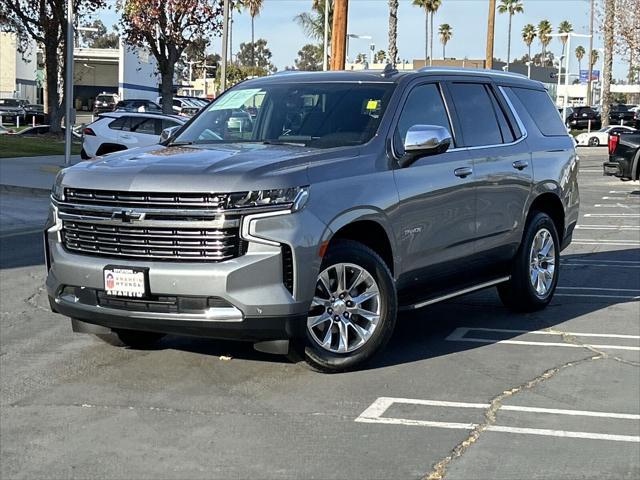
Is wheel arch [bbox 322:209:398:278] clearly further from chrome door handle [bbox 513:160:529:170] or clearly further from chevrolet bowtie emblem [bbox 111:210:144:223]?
chrome door handle [bbox 513:160:529:170]

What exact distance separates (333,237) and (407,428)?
4.44 ft

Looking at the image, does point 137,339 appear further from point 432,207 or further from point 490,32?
point 490,32

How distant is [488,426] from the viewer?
203 inches

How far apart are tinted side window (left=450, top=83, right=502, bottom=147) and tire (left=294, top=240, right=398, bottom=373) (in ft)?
5.76

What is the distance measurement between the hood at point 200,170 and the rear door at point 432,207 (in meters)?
0.78

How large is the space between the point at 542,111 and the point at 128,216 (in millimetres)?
4544

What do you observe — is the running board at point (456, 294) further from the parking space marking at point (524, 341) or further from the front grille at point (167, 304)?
the front grille at point (167, 304)

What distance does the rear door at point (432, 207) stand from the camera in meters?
6.39

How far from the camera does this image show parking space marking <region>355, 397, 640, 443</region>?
5.02 m

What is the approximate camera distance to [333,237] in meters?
5.82

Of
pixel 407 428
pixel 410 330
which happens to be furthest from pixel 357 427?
pixel 410 330

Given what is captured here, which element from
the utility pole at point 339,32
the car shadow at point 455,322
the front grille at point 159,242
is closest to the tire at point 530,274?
the car shadow at point 455,322

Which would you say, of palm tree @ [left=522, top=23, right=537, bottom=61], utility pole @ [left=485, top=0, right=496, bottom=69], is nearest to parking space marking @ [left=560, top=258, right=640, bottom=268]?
utility pole @ [left=485, top=0, right=496, bottom=69]

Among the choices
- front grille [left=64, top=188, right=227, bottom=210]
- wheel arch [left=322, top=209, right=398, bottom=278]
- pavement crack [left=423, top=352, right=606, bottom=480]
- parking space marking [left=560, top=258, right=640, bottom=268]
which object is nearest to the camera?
pavement crack [left=423, top=352, right=606, bottom=480]
